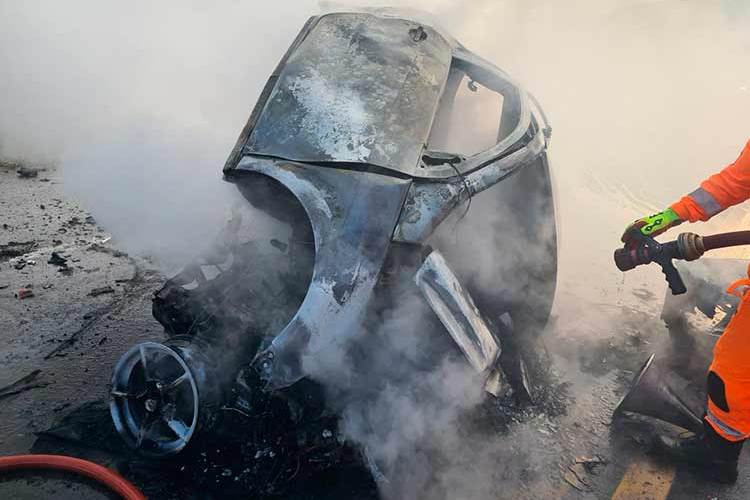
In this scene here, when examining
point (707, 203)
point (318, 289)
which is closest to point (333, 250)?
point (318, 289)

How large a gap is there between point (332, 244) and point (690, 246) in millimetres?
2017

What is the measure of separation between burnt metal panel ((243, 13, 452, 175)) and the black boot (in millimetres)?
2261

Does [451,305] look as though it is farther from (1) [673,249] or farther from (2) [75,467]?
(2) [75,467]

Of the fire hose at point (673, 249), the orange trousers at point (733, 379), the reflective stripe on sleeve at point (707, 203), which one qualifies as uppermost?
the reflective stripe on sleeve at point (707, 203)

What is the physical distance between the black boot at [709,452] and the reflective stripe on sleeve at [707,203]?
4.00ft

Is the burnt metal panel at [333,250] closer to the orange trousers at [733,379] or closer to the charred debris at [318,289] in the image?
the charred debris at [318,289]

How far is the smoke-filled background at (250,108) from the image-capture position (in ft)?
15.3

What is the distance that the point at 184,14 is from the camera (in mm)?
7406

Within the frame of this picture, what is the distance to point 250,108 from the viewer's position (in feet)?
18.8

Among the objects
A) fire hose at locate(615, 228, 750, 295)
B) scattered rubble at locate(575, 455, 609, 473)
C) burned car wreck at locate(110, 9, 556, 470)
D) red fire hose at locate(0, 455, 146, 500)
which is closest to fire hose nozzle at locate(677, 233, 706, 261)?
fire hose at locate(615, 228, 750, 295)

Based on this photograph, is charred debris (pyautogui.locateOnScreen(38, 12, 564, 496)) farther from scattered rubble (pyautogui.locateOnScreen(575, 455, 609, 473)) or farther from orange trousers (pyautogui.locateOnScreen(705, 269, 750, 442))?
orange trousers (pyautogui.locateOnScreen(705, 269, 750, 442))

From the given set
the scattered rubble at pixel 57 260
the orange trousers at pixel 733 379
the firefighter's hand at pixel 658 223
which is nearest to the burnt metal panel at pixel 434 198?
the firefighter's hand at pixel 658 223

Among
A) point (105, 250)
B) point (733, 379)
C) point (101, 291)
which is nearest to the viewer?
point (733, 379)

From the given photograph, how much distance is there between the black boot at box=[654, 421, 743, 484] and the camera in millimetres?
3104
